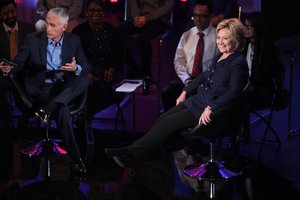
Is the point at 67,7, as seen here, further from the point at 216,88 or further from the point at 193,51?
the point at 216,88

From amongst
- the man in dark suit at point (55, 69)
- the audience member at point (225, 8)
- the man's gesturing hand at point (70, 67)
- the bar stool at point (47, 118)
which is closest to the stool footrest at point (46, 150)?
the bar stool at point (47, 118)

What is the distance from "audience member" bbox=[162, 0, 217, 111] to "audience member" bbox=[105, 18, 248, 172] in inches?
34.9

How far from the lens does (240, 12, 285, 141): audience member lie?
17.1ft

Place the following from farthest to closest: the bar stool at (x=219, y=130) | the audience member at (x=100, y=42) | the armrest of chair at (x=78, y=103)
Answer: the audience member at (x=100, y=42), the armrest of chair at (x=78, y=103), the bar stool at (x=219, y=130)

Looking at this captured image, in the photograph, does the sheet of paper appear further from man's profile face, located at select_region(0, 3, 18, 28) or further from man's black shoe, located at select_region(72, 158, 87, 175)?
man's profile face, located at select_region(0, 3, 18, 28)

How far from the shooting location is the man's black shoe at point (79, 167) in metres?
4.52

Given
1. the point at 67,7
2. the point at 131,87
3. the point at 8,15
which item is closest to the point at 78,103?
the point at 131,87

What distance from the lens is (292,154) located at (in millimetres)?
5176

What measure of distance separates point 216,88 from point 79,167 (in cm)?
140

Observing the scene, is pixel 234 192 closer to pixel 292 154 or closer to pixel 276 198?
pixel 276 198

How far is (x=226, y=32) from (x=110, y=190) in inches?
62.3

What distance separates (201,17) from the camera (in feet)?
17.8

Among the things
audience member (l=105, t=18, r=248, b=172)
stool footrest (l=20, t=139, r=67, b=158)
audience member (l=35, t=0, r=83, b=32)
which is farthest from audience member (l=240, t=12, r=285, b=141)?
audience member (l=35, t=0, r=83, b=32)

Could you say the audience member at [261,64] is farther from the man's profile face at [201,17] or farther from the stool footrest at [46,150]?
the stool footrest at [46,150]
